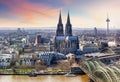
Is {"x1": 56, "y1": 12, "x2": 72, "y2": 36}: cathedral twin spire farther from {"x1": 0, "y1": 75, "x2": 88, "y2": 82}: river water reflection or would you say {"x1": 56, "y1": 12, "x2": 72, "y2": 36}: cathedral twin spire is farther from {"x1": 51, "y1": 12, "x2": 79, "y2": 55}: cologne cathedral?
{"x1": 0, "y1": 75, "x2": 88, "y2": 82}: river water reflection

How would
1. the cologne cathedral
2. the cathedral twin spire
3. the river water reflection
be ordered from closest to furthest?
1. the river water reflection
2. the cologne cathedral
3. the cathedral twin spire

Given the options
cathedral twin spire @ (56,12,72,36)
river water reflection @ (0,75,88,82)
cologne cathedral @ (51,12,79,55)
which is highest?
cathedral twin spire @ (56,12,72,36)

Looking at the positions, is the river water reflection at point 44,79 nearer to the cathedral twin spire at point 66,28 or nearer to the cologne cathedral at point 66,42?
the cologne cathedral at point 66,42

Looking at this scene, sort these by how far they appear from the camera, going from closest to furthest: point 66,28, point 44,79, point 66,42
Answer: point 44,79 < point 66,42 < point 66,28

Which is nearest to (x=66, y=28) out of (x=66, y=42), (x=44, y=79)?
(x=66, y=42)

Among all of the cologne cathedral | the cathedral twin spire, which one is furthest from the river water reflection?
the cathedral twin spire

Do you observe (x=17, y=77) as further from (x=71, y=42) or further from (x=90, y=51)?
(x=90, y=51)

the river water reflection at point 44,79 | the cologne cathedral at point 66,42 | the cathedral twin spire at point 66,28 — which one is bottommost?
the river water reflection at point 44,79

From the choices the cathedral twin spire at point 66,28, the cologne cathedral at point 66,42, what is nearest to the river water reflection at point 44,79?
the cologne cathedral at point 66,42

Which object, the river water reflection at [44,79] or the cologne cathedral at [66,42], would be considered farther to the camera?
the cologne cathedral at [66,42]

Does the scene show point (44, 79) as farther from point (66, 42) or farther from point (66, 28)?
point (66, 28)

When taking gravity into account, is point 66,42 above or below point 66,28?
below
